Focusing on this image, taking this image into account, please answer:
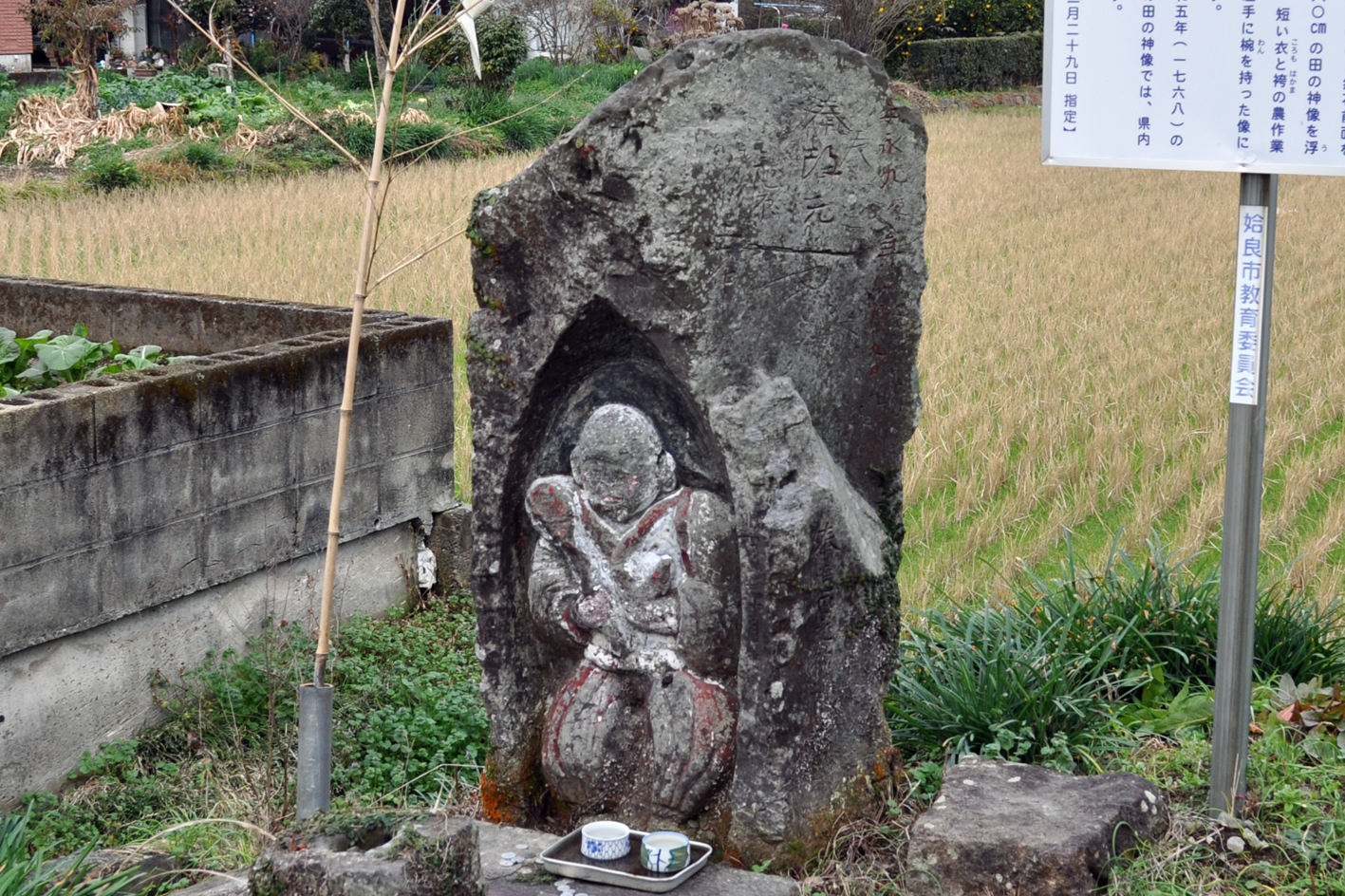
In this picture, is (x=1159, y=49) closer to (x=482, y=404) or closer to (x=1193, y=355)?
(x=482, y=404)

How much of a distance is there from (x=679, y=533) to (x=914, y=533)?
280cm

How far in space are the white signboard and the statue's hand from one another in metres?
1.43

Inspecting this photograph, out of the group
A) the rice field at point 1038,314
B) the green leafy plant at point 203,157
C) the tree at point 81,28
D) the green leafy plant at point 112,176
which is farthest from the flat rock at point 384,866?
the tree at point 81,28

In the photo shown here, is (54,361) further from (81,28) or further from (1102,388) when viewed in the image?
(81,28)

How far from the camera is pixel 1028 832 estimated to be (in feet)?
9.61

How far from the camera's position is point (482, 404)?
10.6 ft

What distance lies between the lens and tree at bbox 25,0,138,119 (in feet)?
55.2

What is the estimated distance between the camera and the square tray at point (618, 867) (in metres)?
2.84

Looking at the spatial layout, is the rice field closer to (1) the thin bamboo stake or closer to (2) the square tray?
(2) the square tray

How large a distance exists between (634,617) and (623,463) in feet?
1.16

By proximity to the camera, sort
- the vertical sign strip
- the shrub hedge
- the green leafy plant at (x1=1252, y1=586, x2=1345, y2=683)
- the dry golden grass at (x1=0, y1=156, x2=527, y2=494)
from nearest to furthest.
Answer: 1. the vertical sign strip
2. the green leafy plant at (x1=1252, y1=586, x2=1345, y2=683)
3. the dry golden grass at (x1=0, y1=156, x2=527, y2=494)
4. the shrub hedge

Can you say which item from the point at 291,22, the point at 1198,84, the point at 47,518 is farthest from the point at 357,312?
the point at 291,22

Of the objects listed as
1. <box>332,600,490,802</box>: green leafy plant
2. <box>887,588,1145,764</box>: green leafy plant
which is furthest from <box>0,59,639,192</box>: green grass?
<box>887,588,1145,764</box>: green leafy plant

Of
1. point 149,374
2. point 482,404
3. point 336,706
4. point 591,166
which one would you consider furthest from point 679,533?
point 149,374
